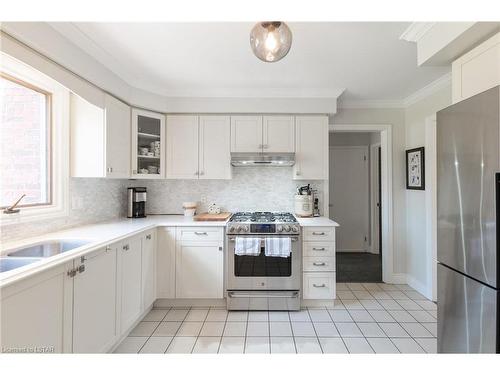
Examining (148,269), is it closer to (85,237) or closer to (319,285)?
(85,237)

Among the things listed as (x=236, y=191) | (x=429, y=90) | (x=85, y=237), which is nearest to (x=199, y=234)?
(x=236, y=191)

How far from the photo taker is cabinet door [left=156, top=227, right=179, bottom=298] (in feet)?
8.60

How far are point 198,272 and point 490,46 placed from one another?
9.14 feet

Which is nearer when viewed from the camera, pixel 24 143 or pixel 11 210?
pixel 11 210

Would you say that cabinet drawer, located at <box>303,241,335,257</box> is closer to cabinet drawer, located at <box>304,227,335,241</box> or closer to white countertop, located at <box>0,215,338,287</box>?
cabinet drawer, located at <box>304,227,335,241</box>

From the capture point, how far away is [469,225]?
124 cm

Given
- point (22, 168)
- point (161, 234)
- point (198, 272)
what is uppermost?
point (22, 168)

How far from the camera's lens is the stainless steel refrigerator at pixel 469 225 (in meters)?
1.12

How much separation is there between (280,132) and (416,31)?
61.6 inches

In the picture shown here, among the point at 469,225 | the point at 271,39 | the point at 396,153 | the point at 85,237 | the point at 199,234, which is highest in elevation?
the point at 271,39

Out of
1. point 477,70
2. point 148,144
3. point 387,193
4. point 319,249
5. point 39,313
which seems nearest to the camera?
point 39,313
